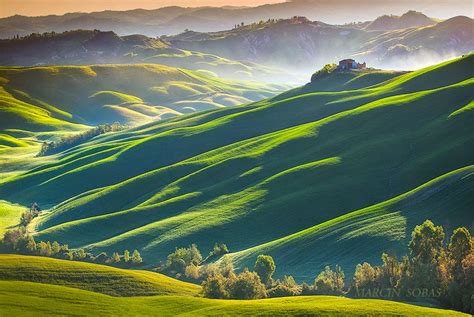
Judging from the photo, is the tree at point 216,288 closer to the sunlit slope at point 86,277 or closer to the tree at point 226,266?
the sunlit slope at point 86,277

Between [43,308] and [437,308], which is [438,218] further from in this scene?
[43,308]

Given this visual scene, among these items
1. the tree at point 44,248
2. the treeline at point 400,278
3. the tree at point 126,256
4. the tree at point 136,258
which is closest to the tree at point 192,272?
the treeline at point 400,278

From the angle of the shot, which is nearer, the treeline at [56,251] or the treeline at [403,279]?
the treeline at [403,279]

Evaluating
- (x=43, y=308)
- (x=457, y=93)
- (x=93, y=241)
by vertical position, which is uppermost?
(x=457, y=93)

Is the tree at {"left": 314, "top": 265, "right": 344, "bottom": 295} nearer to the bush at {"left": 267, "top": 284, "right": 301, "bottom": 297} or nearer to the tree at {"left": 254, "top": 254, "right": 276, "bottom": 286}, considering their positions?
the bush at {"left": 267, "top": 284, "right": 301, "bottom": 297}

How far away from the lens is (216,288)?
100 m

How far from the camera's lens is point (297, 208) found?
495ft

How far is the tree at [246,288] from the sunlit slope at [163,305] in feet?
34.4

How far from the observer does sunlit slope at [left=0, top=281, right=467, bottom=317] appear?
76875 millimetres

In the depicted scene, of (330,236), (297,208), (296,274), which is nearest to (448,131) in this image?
(297,208)

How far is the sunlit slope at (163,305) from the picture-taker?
7688cm

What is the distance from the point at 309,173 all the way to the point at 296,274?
172 feet

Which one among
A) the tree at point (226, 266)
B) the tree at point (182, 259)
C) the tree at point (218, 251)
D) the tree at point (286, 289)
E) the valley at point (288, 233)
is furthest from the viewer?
the tree at point (218, 251)

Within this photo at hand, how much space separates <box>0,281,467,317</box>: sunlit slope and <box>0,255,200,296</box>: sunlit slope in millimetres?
4588
